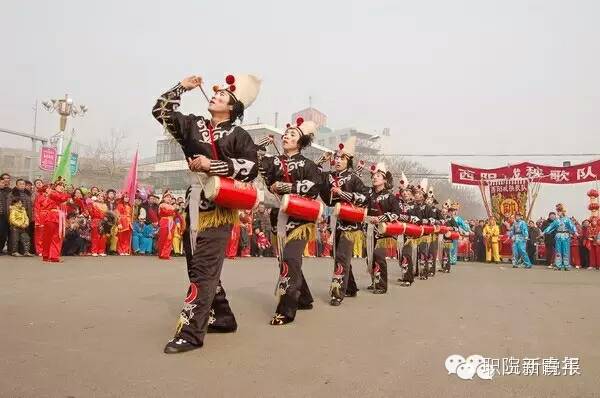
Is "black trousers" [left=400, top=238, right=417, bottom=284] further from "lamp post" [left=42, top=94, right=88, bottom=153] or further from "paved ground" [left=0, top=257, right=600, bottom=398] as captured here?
"lamp post" [left=42, top=94, right=88, bottom=153]

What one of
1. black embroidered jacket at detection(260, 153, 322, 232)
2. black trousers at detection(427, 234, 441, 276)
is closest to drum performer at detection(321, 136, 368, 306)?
black embroidered jacket at detection(260, 153, 322, 232)

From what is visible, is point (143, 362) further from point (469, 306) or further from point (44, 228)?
point (44, 228)

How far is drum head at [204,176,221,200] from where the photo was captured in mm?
3754

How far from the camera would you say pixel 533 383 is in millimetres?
3088

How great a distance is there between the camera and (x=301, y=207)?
16.5ft

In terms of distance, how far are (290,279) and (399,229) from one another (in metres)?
3.47

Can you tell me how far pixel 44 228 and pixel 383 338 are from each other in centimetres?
902

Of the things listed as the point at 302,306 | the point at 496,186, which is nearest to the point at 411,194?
the point at 302,306

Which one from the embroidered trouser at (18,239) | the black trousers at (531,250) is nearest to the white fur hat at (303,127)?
the embroidered trouser at (18,239)

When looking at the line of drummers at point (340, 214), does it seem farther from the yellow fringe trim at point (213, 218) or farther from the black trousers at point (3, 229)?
the black trousers at point (3, 229)

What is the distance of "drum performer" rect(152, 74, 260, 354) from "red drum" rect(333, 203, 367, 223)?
7.54ft

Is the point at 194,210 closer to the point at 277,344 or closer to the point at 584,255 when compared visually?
the point at 277,344

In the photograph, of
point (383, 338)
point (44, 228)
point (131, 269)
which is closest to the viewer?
point (383, 338)

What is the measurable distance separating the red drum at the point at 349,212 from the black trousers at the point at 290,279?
1154 mm
